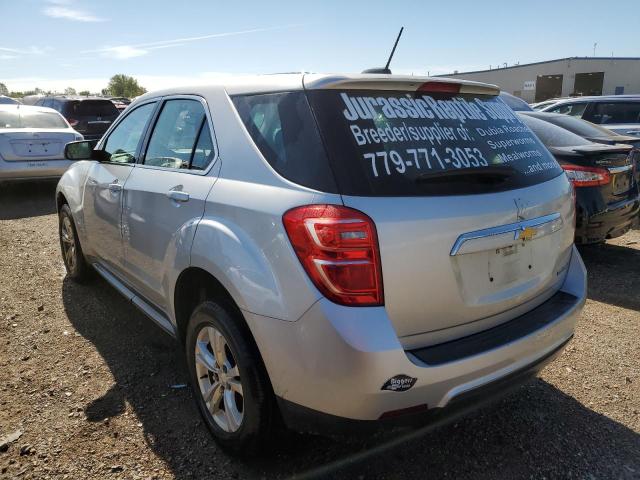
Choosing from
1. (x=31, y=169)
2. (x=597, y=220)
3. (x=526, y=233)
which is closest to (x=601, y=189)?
(x=597, y=220)

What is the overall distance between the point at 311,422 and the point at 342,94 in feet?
4.38

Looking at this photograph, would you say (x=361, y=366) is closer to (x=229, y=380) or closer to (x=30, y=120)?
(x=229, y=380)

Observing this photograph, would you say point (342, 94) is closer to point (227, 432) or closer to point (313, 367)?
point (313, 367)

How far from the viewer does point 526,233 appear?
7.18 feet

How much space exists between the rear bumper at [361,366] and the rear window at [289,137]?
0.52 meters

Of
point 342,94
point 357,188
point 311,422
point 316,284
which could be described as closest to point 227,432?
point 311,422

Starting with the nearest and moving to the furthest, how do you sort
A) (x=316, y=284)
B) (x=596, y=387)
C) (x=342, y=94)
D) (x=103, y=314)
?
(x=316, y=284)
(x=342, y=94)
(x=596, y=387)
(x=103, y=314)

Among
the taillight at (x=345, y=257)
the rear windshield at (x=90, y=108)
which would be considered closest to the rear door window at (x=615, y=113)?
the taillight at (x=345, y=257)

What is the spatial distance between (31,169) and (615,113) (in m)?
10.8

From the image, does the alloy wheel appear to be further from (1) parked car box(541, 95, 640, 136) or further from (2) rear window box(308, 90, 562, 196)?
(1) parked car box(541, 95, 640, 136)

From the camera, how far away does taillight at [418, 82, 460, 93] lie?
7.59 feet

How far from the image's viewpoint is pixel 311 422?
1959 mm

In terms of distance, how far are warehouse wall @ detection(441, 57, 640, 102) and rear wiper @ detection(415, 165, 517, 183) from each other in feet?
145

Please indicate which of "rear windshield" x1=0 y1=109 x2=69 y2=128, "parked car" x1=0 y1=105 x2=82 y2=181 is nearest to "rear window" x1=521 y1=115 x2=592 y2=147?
"parked car" x1=0 y1=105 x2=82 y2=181
